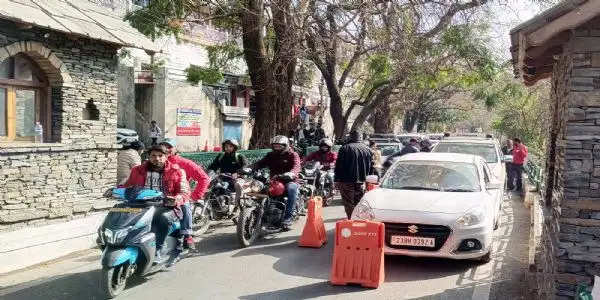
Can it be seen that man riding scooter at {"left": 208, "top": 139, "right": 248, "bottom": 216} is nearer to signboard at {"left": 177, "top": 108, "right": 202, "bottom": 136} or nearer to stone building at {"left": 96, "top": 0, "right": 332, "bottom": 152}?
stone building at {"left": 96, "top": 0, "right": 332, "bottom": 152}

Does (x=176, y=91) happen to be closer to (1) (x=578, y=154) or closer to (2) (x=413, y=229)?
(2) (x=413, y=229)

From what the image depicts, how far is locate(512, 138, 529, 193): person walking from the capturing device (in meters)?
16.6

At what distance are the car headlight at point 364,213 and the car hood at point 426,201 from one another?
73 millimetres

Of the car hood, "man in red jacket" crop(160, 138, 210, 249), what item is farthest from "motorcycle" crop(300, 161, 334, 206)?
"man in red jacket" crop(160, 138, 210, 249)

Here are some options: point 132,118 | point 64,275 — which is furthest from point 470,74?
point 64,275

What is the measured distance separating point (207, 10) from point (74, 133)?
27.6 ft

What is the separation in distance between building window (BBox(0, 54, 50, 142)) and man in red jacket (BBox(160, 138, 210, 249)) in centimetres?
359

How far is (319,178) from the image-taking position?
1296 centimetres

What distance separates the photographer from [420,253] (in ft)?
24.1

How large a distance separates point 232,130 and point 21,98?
66.7 feet

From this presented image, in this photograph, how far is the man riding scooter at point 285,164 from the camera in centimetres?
965

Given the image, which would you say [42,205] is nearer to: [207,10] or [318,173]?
[318,173]

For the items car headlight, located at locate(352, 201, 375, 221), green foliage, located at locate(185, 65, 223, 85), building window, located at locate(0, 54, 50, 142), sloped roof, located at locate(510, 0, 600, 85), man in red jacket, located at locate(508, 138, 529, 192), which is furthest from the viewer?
green foliage, located at locate(185, 65, 223, 85)

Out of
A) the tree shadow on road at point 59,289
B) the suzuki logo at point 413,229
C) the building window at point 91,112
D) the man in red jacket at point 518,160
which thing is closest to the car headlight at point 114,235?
the tree shadow on road at point 59,289
